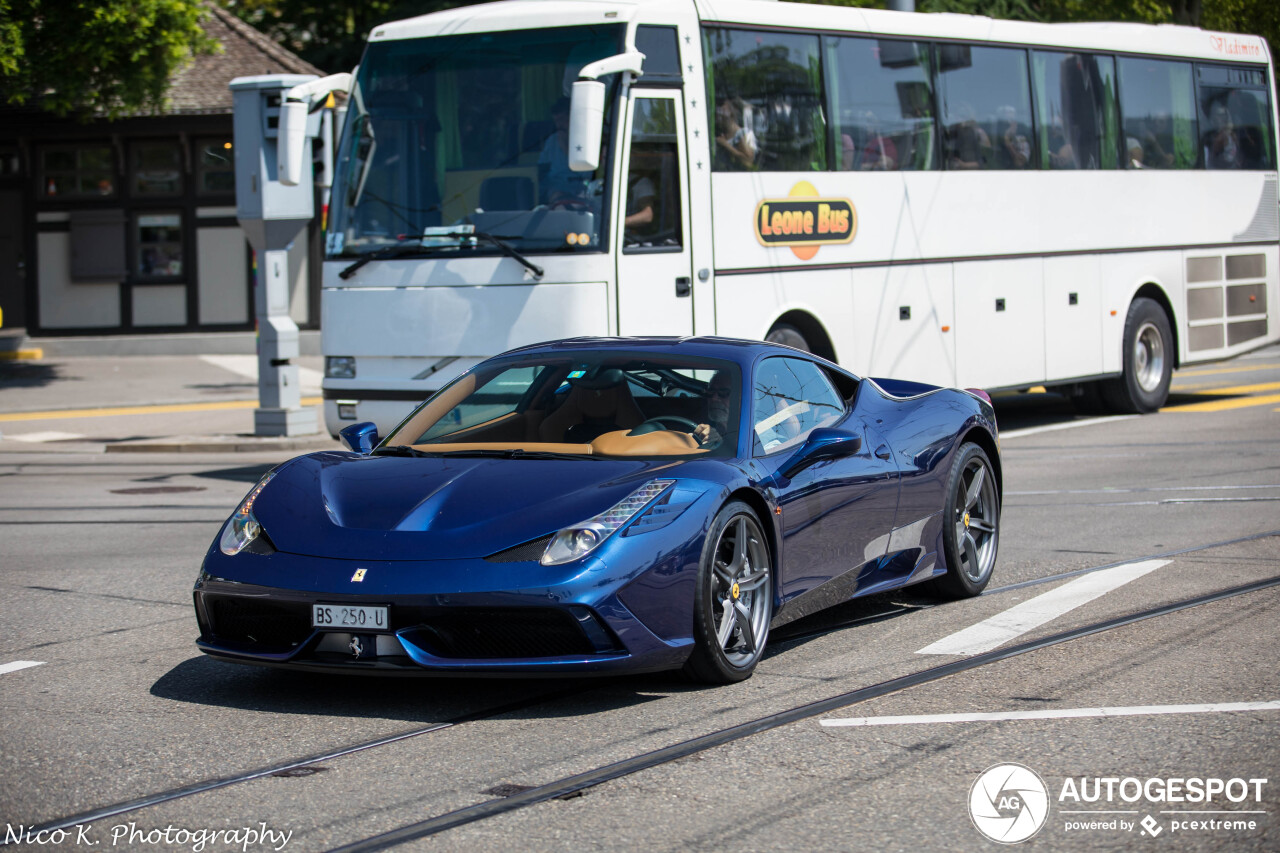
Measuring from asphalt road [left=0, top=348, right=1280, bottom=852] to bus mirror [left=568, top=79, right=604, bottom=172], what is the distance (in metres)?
3.87

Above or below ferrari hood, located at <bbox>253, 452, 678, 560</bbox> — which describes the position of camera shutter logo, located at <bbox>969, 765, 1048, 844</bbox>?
below

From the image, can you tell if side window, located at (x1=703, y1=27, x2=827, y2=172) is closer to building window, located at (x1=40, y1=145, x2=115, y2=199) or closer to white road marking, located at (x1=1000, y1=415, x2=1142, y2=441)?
white road marking, located at (x1=1000, y1=415, x2=1142, y2=441)

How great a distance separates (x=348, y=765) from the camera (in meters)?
4.82

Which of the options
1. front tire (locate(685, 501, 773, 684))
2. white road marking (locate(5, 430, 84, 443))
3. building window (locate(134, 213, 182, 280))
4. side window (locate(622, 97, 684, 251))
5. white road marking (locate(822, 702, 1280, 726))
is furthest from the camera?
building window (locate(134, 213, 182, 280))

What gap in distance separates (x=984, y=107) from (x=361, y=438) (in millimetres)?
10669

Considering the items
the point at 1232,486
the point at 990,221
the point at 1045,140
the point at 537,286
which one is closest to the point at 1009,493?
the point at 1232,486

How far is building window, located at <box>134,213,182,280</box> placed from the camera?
1129 inches

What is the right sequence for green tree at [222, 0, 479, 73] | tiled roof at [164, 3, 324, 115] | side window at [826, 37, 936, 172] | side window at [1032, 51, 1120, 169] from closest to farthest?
side window at [826, 37, 936, 172] < side window at [1032, 51, 1120, 169] < tiled roof at [164, 3, 324, 115] < green tree at [222, 0, 479, 73]

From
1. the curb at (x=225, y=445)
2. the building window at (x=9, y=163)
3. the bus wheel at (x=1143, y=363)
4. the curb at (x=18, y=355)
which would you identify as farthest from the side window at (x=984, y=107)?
the building window at (x=9, y=163)

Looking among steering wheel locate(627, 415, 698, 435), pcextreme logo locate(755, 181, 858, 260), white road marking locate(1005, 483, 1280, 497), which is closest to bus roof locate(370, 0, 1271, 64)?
pcextreme logo locate(755, 181, 858, 260)

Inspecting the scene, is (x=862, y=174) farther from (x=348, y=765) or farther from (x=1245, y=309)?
(x=348, y=765)

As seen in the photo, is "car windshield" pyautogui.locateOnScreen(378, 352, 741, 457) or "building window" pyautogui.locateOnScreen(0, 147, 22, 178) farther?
"building window" pyautogui.locateOnScreen(0, 147, 22, 178)

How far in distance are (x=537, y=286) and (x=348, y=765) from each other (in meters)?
7.42

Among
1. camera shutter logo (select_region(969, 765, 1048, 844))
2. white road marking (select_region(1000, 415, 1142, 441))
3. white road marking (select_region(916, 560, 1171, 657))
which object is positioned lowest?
camera shutter logo (select_region(969, 765, 1048, 844))
